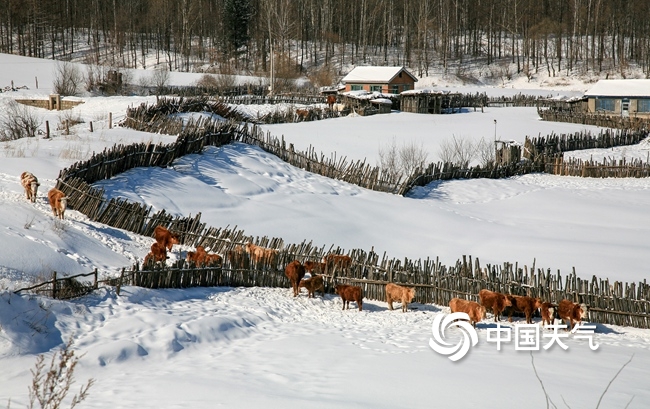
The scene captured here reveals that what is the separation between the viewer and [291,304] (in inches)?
449

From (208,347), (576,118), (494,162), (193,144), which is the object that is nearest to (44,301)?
(208,347)

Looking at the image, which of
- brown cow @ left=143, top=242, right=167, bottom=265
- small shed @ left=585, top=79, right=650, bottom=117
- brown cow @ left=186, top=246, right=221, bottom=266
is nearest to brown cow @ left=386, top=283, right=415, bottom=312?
brown cow @ left=186, top=246, right=221, bottom=266

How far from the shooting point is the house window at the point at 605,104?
40.6 metres

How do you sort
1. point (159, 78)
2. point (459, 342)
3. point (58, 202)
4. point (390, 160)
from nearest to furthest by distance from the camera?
1. point (459, 342)
2. point (58, 202)
3. point (390, 160)
4. point (159, 78)

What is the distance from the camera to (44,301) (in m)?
8.80

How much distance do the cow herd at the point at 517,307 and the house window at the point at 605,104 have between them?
33.2 metres

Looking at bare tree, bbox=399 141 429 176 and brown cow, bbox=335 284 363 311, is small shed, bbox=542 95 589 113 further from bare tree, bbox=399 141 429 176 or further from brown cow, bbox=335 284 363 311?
brown cow, bbox=335 284 363 311

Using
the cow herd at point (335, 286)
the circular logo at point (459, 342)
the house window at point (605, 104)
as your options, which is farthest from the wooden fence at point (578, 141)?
the circular logo at point (459, 342)

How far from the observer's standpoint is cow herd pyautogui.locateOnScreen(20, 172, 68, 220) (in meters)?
12.7

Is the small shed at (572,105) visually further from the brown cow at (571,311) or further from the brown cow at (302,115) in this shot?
the brown cow at (571,311)

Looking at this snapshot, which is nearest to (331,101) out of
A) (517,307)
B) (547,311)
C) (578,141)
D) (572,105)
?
(572,105)

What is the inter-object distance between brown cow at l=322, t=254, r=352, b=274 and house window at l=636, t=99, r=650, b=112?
33563 millimetres

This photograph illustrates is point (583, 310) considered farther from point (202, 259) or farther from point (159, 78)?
point (159, 78)

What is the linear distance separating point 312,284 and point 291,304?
1.93ft
